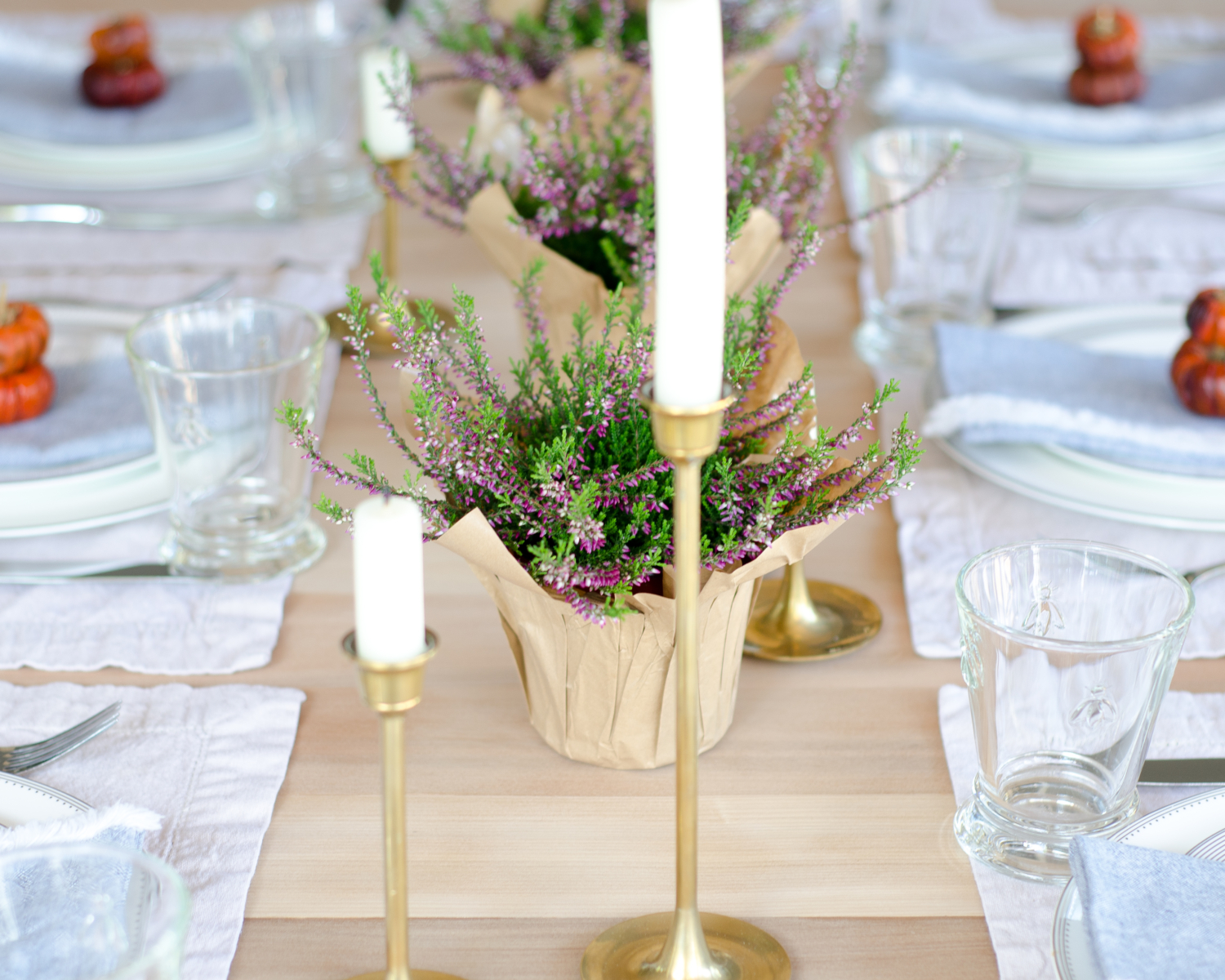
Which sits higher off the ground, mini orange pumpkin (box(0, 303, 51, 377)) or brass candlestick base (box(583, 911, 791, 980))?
mini orange pumpkin (box(0, 303, 51, 377))

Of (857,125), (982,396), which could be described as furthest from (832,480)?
(857,125)

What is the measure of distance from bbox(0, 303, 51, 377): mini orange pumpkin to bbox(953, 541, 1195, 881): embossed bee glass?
68 centimetres

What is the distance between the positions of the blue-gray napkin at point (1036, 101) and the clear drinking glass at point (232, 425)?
34.4 inches

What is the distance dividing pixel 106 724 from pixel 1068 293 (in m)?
0.91

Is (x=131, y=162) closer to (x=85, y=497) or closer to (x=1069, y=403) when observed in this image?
(x=85, y=497)

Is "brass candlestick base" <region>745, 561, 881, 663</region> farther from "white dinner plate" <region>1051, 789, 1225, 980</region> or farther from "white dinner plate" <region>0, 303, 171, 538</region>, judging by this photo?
"white dinner plate" <region>0, 303, 171, 538</region>

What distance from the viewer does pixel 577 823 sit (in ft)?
2.25

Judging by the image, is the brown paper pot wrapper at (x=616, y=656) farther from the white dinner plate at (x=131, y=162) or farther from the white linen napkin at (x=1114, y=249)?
the white dinner plate at (x=131, y=162)

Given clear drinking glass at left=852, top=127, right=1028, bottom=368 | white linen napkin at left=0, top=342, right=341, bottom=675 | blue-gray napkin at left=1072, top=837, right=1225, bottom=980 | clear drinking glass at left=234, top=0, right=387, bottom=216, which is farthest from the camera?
clear drinking glass at left=234, top=0, right=387, bottom=216

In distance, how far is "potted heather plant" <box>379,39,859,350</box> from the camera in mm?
975

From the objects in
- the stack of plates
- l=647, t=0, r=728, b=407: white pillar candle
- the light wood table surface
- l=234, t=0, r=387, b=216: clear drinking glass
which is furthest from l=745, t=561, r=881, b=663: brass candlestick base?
the stack of plates

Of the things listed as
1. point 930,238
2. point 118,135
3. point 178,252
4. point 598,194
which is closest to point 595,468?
point 598,194

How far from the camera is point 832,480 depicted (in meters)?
0.68

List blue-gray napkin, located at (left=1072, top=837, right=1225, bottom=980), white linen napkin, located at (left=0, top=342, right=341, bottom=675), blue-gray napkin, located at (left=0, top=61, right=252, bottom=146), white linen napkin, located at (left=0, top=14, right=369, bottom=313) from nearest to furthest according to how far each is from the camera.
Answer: blue-gray napkin, located at (left=1072, top=837, right=1225, bottom=980) → white linen napkin, located at (left=0, top=342, right=341, bottom=675) → white linen napkin, located at (left=0, top=14, right=369, bottom=313) → blue-gray napkin, located at (left=0, top=61, right=252, bottom=146)
